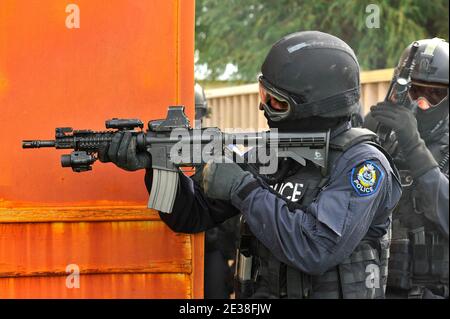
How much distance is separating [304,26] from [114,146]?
7.62 meters

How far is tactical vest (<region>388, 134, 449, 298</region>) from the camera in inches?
126

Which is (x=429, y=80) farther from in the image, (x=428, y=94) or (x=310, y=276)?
(x=310, y=276)

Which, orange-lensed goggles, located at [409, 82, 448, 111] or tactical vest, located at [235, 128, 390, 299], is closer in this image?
tactical vest, located at [235, 128, 390, 299]

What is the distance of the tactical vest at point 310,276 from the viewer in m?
2.61

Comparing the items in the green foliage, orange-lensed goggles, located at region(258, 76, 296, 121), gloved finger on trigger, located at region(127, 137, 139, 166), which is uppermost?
the green foliage

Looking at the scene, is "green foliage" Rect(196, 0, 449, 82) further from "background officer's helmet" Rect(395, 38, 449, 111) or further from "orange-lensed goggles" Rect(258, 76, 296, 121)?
"orange-lensed goggles" Rect(258, 76, 296, 121)

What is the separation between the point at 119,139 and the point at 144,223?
0.43 metres

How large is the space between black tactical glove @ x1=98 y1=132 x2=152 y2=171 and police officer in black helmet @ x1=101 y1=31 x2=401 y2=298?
14 cm

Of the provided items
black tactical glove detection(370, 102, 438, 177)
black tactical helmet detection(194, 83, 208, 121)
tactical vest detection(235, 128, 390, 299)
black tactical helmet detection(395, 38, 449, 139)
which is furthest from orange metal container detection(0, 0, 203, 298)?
black tactical helmet detection(194, 83, 208, 121)

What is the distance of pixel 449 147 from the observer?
3205 millimetres

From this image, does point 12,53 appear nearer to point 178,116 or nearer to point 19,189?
point 19,189

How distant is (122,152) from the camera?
2.65 metres

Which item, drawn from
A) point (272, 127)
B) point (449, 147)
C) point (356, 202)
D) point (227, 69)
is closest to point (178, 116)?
point (272, 127)

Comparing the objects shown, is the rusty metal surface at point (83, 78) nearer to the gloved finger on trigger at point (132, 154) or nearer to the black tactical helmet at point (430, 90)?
the gloved finger on trigger at point (132, 154)
